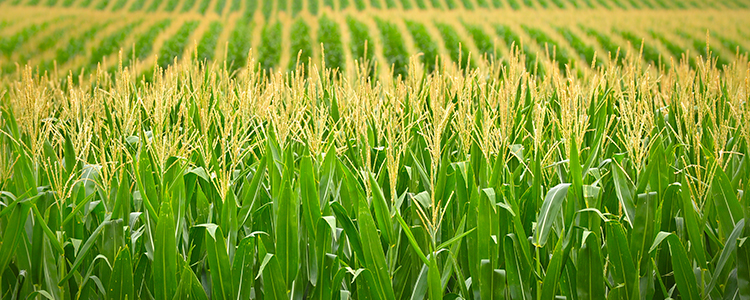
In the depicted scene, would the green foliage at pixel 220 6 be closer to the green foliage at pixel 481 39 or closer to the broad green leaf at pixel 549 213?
the green foliage at pixel 481 39

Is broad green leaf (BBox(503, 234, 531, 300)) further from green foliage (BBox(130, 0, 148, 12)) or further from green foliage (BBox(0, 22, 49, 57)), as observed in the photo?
green foliage (BBox(130, 0, 148, 12))

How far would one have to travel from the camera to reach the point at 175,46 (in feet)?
52.9

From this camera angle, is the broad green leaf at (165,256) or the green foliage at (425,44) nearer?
the broad green leaf at (165,256)

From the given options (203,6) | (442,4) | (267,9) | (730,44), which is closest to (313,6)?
(267,9)

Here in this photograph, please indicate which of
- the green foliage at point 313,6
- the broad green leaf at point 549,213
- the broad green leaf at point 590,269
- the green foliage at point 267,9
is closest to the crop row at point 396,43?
the green foliage at point 267,9

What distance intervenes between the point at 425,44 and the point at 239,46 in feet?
19.4

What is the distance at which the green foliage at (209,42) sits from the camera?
15178 mm

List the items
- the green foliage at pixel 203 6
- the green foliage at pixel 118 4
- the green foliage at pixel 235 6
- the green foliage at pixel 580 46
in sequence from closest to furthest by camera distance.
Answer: the green foliage at pixel 580 46 → the green foliage at pixel 203 6 → the green foliage at pixel 235 6 → the green foliage at pixel 118 4

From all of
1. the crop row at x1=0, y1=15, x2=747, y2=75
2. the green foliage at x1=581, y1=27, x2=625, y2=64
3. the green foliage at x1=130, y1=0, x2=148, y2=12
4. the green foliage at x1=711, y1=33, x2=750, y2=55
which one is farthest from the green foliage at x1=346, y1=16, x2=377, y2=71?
the green foliage at x1=130, y1=0, x2=148, y2=12

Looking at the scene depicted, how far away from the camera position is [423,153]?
2492 millimetres

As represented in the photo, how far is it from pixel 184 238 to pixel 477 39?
16419 mm

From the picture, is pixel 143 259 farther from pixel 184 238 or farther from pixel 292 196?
pixel 292 196

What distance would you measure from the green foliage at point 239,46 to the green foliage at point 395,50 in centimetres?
412

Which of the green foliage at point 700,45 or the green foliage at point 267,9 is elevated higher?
the green foliage at point 267,9
